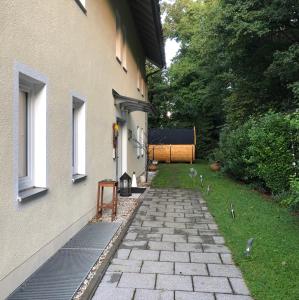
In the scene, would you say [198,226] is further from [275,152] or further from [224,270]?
[275,152]

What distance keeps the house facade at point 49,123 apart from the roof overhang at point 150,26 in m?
2.75

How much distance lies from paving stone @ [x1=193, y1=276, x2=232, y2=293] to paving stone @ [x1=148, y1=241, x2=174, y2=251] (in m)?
1.28

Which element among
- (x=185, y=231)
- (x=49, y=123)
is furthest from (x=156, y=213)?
(x=49, y=123)

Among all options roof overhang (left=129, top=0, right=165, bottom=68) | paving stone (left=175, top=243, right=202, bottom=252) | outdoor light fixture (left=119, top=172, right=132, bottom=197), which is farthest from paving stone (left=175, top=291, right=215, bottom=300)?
roof overhang (left=129, top=0, right=165, bottom=68)

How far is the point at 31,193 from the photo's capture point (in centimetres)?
462

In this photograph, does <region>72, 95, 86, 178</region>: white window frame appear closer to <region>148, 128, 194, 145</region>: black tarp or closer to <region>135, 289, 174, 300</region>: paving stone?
<region>135, 289, 174, 300</region>: paving stone

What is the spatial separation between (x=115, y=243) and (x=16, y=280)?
202cm

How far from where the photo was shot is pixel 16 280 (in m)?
4.15

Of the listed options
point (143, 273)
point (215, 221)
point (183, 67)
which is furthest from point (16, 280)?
point (183, 67)

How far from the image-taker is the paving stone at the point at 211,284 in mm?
4254

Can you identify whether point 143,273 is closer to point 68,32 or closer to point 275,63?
point 68,32

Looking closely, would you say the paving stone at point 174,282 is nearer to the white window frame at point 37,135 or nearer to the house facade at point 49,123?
the house facade at point 49,123

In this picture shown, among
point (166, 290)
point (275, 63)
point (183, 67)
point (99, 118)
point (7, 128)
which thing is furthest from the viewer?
point (183, 67)

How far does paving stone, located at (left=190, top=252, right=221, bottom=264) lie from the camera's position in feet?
17.4
